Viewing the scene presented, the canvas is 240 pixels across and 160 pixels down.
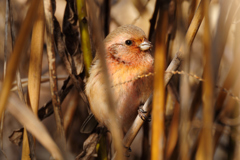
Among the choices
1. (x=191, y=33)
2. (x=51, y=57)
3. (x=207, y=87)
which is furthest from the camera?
(x=51, y=57)

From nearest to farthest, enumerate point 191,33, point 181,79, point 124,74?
point 191,33 < point 181,79 < point 124,74

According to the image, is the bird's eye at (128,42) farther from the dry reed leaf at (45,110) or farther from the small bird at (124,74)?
the dry reed leaf at (45,110)

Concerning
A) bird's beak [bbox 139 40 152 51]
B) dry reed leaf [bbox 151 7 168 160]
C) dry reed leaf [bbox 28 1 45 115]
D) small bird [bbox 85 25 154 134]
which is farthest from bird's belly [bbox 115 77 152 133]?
dry reed leaf [bbox 151 7 168 160]

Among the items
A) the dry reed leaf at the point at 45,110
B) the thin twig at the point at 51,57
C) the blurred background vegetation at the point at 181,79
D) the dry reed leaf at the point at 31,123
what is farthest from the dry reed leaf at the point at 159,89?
the dry reed leaf at the point at 45,110

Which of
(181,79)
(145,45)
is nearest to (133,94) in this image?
(145,45)

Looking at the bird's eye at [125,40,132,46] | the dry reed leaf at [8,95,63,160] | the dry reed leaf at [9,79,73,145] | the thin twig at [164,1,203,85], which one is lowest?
the dry reed leaf at [9,79,73,145]

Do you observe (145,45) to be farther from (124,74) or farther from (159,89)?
(159,89)

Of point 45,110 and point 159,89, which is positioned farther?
point 45,110

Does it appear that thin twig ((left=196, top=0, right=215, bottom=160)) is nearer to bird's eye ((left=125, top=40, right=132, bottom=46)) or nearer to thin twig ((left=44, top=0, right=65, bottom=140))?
thin twig ((left=44, top=0, right=65, bottom=140))

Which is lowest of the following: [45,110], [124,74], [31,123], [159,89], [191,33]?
[45,110]
